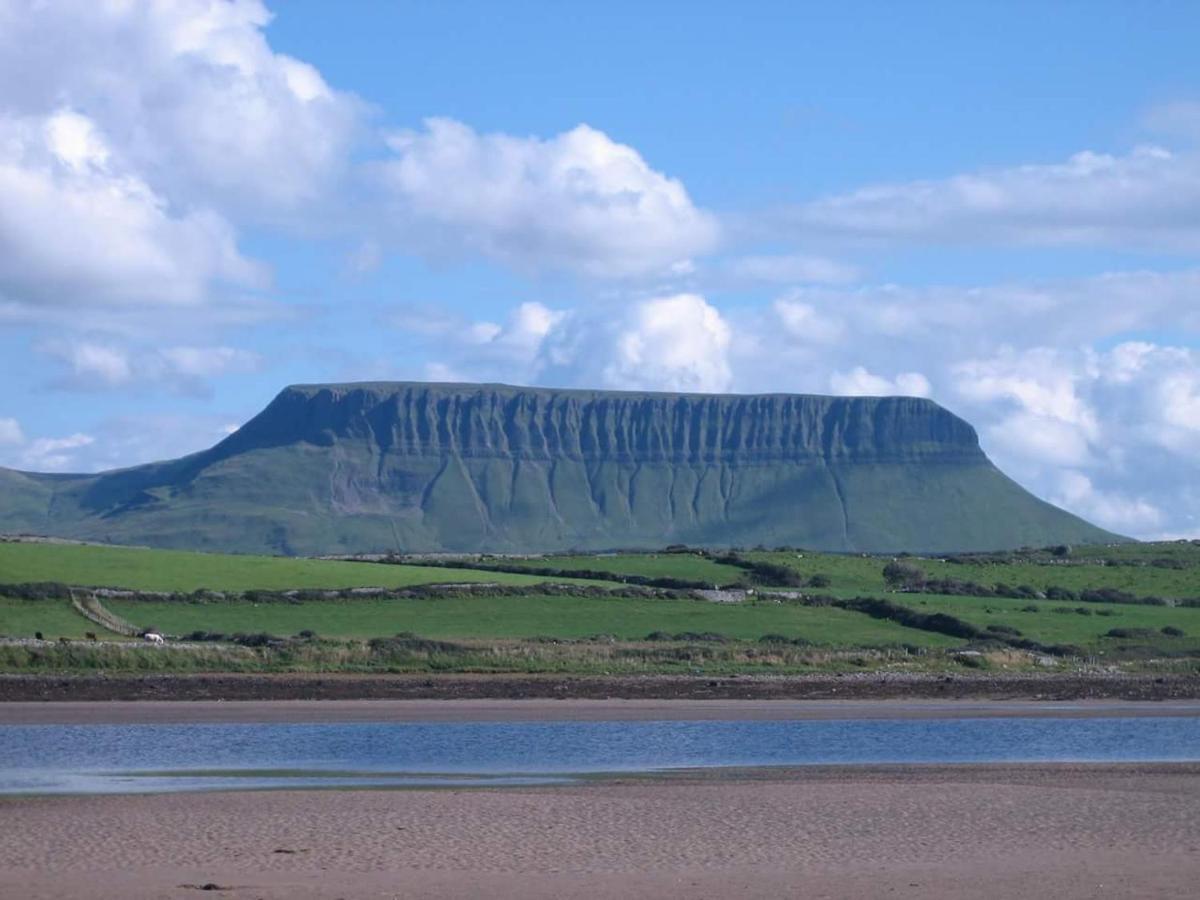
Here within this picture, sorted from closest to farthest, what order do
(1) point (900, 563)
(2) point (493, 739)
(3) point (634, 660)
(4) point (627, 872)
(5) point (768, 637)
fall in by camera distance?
1. (4) point (627, 872)
2. (2) point (493, 739)
3. (3) point (634, 660)
4. (5) point (768, 637)
5. (1) point (900, 563)

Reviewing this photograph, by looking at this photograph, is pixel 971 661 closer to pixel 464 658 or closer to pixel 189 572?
pixel 464 658

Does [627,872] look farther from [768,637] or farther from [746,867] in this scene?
[768,637]

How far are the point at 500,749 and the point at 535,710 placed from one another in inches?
386

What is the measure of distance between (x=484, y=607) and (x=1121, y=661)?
92.1ft

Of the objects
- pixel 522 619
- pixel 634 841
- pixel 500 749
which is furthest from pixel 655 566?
pixel 634 841

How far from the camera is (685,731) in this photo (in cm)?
4438

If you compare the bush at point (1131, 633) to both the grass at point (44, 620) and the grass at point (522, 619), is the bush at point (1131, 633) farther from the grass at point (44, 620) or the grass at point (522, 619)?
the grass at point (44, 620)

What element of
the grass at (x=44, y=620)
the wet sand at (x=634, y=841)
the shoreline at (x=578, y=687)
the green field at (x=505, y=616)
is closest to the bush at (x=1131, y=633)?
the green field at (x=505, y=616)

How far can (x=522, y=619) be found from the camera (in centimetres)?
7162

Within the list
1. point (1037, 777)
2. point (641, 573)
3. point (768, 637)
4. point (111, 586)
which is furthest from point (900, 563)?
point (1037, 777)

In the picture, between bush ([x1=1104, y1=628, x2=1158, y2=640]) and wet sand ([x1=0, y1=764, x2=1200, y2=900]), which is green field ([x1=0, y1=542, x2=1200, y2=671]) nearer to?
bush ([x1=1104, y1=628, x2=1158, y2=640])

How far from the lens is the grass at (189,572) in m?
74.8

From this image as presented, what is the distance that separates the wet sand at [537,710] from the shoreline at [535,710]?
3 cm

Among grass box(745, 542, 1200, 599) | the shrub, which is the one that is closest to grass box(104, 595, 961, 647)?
the shrub
